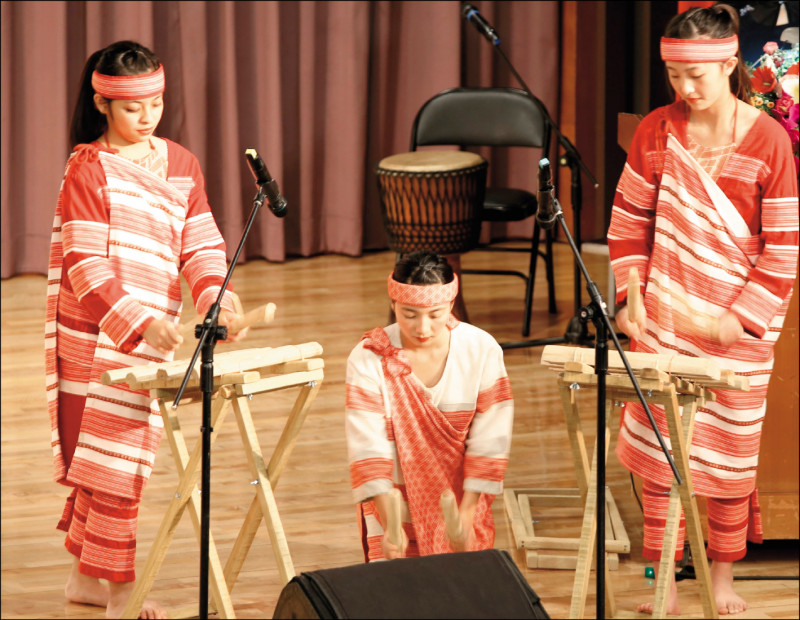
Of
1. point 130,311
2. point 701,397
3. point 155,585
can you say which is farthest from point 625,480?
point 130,311

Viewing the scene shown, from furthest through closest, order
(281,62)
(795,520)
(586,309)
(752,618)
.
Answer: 1. (281,62)
2. (795,520)
3. (752,618)
4. (586,309)

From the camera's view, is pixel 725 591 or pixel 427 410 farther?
pixel 725 591

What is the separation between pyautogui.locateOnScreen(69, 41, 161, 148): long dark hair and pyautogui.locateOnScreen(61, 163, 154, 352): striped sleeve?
115 mm

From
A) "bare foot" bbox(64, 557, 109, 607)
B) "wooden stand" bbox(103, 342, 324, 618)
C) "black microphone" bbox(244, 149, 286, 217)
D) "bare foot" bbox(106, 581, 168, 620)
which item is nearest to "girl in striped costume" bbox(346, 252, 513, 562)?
"wooden stand" bbox(103, 342, 324, 618)

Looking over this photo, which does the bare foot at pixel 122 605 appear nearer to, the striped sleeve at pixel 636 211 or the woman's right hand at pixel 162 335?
the woman's right hand at pixel 162 335

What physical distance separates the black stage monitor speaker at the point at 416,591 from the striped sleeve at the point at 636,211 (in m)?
0.96

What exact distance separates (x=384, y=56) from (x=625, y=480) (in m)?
3.28

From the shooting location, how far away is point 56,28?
596cm

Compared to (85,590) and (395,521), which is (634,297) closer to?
(395,521)

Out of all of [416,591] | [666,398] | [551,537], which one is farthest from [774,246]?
[416,591]

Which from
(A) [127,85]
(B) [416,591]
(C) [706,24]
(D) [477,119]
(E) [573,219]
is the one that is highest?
(C) [706,24]

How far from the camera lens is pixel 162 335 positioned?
9.02 ft

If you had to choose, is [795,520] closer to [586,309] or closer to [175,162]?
[586,309]

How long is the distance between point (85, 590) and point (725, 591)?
1588 mm
